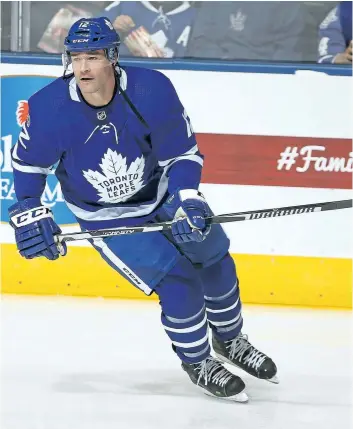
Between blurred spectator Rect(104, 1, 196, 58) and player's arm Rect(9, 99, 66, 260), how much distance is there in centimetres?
144

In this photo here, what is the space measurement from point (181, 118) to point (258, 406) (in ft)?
2.79

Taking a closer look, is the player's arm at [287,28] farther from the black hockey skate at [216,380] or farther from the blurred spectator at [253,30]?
the black hockey skate at [216,380]

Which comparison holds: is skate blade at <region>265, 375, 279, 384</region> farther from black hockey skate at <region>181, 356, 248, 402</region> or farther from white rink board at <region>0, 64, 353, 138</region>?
white rink board at <region>0, 64, 353, 138</region>

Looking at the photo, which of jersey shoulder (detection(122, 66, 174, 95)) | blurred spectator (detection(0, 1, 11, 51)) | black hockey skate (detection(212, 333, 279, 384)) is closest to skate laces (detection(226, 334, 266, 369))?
black hockey skate (detection(212, 333, 279, 384))

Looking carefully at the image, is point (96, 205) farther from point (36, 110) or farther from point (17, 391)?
point (17, 391)

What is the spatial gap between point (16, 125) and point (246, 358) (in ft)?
5.50

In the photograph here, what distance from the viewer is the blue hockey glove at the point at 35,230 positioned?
120 inches

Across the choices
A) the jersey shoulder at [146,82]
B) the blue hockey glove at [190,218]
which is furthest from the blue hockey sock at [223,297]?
the jersey shoulder at [146,82]

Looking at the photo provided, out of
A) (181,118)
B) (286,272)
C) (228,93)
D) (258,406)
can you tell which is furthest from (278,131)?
(258,406)

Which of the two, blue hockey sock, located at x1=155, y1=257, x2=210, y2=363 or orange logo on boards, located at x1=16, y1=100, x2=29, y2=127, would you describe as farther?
orange logo on boards, located at x1=16, y1=100, x2=29, y2=127

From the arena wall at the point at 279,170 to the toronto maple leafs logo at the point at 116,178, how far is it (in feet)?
3.90

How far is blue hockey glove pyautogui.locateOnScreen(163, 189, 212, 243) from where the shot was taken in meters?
2.91

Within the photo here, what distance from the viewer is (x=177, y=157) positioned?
3072mm

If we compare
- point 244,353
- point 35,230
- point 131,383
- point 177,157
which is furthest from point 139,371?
point 177,157
